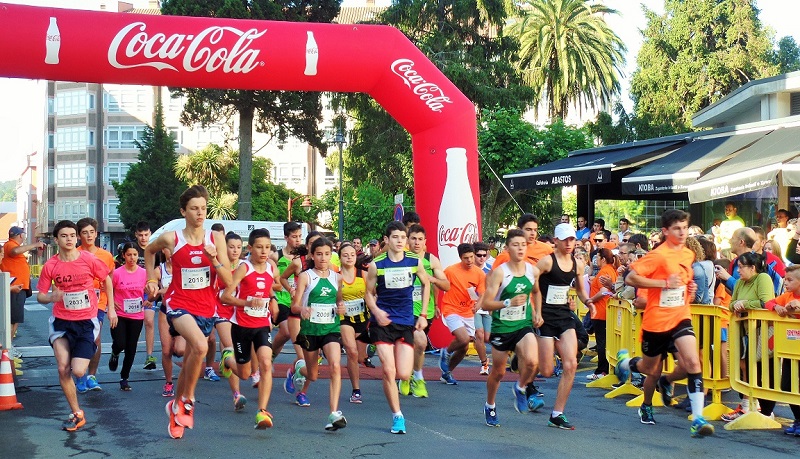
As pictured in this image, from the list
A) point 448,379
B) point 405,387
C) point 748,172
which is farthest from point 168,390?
point 748,172

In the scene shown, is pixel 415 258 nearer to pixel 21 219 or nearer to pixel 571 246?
pixel 571 246

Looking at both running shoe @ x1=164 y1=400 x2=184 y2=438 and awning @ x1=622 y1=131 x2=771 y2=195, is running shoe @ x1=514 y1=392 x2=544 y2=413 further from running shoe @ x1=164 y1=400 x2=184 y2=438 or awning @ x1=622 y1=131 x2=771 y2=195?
awning @ x1=622 y1=131 x2=771 y2=195

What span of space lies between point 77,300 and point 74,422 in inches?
44.5

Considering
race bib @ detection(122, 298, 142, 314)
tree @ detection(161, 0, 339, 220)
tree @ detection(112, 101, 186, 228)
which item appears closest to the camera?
race bib @ detection(122, 298, 142, 314)

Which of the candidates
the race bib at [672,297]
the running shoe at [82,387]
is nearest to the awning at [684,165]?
the race bib at [672,297]

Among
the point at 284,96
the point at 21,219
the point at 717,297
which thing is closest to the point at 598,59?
the point at 284,96

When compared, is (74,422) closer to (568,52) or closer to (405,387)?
(405,387)

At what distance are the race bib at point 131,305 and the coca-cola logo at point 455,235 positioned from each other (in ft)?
16.4

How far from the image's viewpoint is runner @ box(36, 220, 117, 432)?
8.71 metres

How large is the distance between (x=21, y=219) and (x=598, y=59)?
9866cm

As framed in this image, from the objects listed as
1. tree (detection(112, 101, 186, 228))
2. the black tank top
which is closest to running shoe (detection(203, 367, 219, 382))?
the black tank top

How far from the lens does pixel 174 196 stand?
62.2 meters

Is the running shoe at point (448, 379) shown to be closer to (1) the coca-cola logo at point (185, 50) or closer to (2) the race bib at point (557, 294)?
(2) the race bib at point (557, 294)

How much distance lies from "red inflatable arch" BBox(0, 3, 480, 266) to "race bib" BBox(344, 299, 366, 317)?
176 inches
